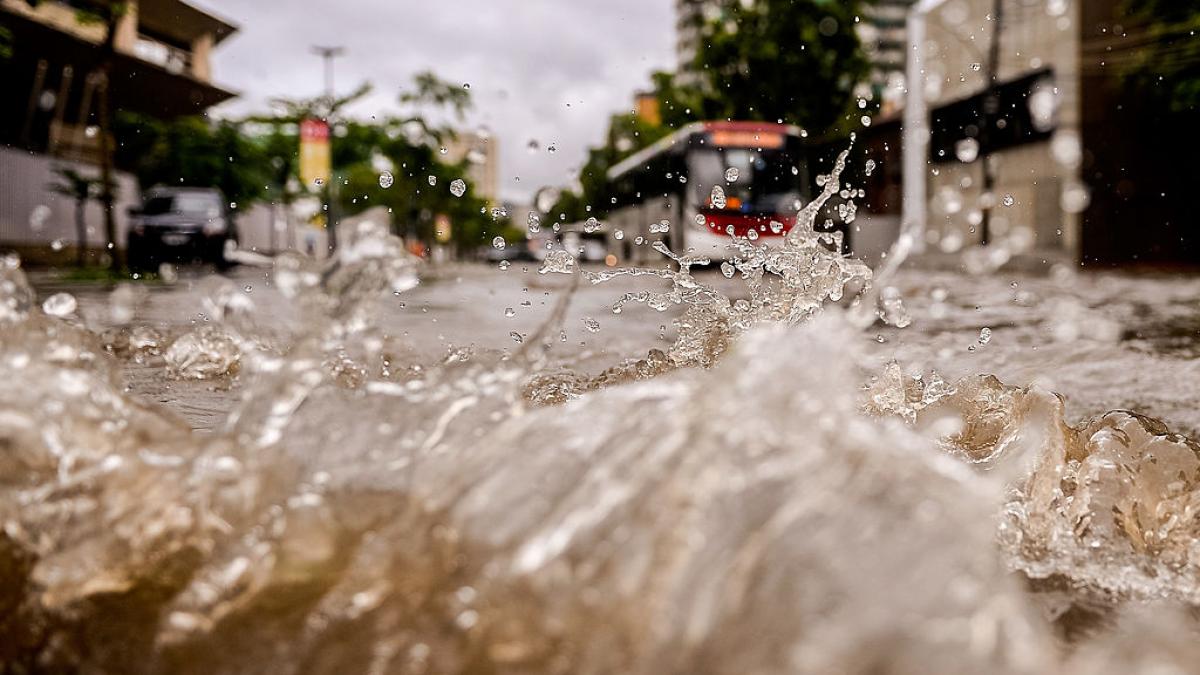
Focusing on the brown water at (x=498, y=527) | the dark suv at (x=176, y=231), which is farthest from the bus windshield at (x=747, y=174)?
the brown water at (x=498, y=527)

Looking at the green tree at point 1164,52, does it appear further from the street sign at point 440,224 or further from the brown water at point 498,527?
the street sign at point 440,224

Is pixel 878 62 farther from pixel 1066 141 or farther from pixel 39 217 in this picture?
pixel 39 217

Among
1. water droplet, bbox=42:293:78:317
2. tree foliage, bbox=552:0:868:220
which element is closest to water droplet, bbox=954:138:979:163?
tree foliage, bbox=552:0:868:220

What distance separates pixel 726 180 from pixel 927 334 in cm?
1180

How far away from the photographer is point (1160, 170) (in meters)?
24.9

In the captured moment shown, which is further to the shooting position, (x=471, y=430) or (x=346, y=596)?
(x=471, y=430)

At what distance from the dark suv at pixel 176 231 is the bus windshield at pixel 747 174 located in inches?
330

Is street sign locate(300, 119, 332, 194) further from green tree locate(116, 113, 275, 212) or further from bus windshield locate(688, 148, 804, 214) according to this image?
bus windshield locate(688, 148, 804, 214)

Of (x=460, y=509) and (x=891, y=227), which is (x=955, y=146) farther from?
(x=460, y=509)

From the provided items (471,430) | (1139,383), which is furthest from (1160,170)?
(471,430)

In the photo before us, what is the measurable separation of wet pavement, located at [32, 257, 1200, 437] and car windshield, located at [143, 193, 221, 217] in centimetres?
769

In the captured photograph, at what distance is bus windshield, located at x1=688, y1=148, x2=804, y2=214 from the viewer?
1833 cm

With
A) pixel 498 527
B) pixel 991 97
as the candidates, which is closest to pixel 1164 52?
pixel 991 97

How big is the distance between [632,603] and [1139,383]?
171 inches
